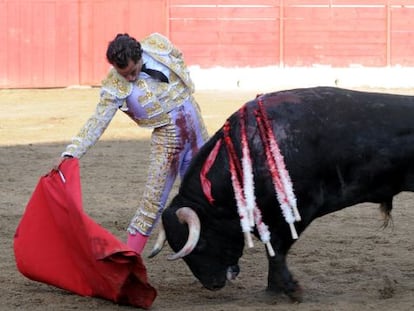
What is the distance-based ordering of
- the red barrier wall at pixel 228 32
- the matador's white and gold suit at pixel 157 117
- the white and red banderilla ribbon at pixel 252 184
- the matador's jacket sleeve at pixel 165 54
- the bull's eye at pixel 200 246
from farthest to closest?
the red barrier wall at pixel 228 32
the matador's jacket sleeve at pixel 165 54
the matador's white and gold suit at pixel 157 117
the bull's eye at pixel 200 246
the white and red banderilla ribbon at pixel 252 184

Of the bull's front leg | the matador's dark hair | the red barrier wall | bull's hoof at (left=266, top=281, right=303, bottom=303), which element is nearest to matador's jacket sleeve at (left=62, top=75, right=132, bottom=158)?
the matador's dark hair

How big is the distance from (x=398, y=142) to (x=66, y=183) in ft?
4.75

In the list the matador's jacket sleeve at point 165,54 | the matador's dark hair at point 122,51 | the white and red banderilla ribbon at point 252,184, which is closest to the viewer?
the white and red banderilla ribbon at point 252,184

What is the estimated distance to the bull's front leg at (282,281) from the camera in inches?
167

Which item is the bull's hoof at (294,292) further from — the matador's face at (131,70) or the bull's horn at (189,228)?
the matador's face at (131,70)

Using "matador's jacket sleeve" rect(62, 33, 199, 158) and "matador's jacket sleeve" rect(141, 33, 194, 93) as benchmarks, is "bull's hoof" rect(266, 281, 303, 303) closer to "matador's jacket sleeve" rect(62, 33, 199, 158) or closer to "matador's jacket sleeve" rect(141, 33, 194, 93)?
"matador's jacket sleeve" rect(62, 33, 199, 158)

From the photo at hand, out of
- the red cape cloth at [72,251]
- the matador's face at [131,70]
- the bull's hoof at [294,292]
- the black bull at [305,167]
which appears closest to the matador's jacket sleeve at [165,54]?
the matador's face at [131,70]

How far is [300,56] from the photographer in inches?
643

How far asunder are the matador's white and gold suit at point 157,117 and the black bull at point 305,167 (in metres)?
0.29

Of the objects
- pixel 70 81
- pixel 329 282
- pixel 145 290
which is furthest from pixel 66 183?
Result: pixel 70 81

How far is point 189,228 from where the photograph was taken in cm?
428

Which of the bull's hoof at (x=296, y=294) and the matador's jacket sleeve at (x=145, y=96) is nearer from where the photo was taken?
the bull's hoof at (x=296, y=294)

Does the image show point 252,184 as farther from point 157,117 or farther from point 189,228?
point 157,117

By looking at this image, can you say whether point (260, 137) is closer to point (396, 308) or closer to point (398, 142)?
point (398, 142)
